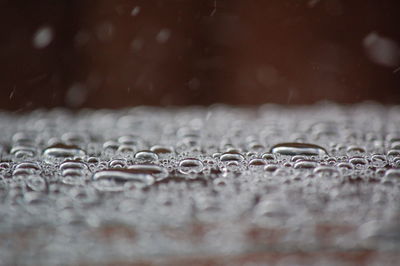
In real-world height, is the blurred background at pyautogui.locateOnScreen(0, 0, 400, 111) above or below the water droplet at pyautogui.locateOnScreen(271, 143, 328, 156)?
above

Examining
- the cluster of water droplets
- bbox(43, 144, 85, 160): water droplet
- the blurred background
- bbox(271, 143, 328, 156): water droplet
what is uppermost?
the blurred background

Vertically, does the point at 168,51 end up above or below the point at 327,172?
above

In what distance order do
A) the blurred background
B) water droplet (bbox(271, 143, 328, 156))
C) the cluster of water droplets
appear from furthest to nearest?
1. the blurred background
2. water droplet (bbox(271, 143, 328, 156))
3. the cluster of water droplets

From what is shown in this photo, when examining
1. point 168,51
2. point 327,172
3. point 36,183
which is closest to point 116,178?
point 36,183

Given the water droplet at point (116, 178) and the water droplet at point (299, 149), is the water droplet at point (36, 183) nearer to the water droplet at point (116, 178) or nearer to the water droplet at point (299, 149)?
the water droplet at point (116, 178)

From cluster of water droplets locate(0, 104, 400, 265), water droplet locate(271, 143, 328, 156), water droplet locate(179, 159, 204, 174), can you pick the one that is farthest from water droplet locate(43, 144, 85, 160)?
water droplet locate(271, 143, 328, 156)

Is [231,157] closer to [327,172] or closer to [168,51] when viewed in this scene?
[327,172]

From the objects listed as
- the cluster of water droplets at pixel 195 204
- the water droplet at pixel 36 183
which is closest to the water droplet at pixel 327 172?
the cluster of water droplets at pixel 195 204

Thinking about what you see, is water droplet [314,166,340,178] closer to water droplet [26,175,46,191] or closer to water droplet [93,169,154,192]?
water droplet [93,169,154,192]
